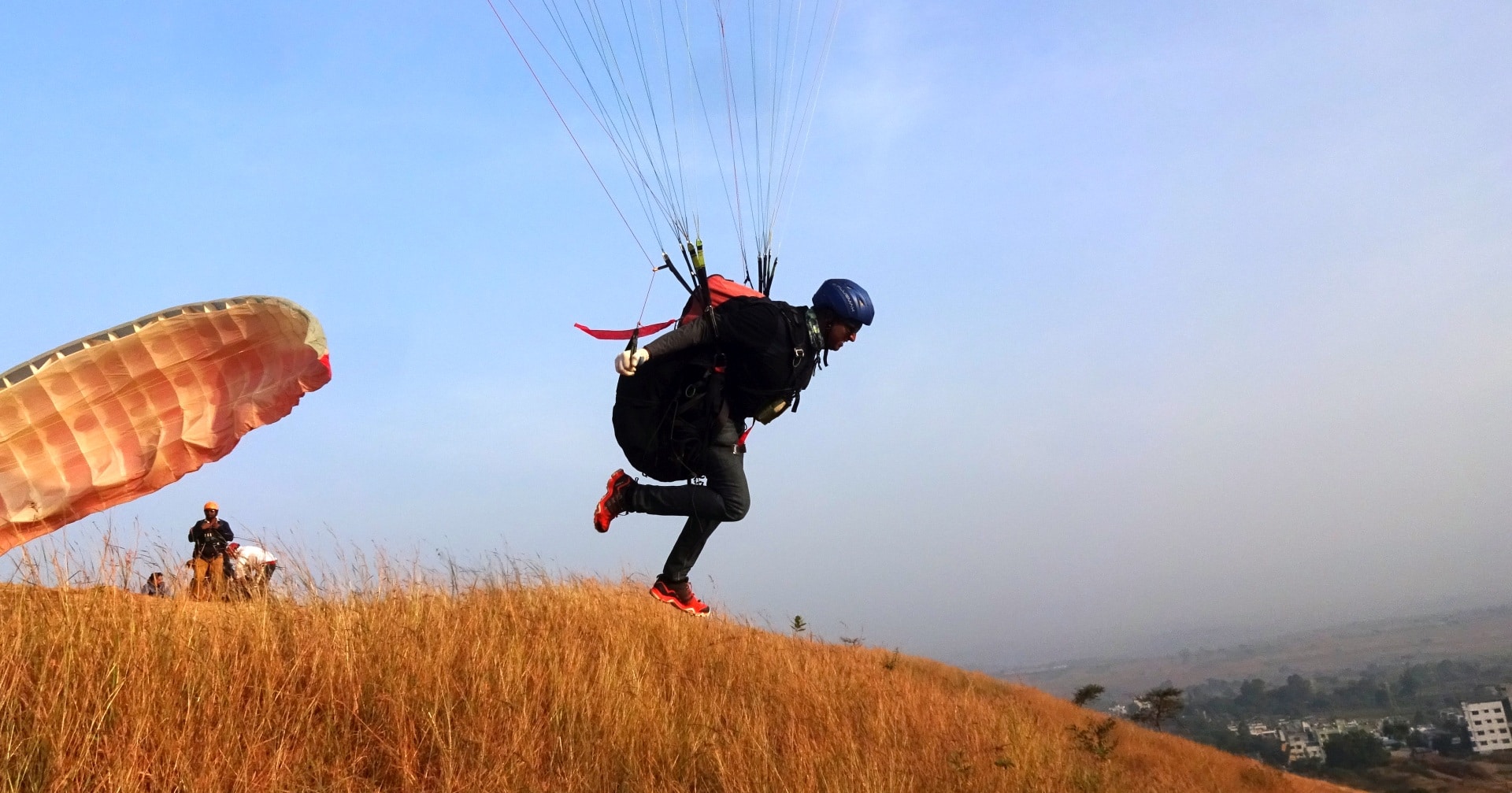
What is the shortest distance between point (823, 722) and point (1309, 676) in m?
110

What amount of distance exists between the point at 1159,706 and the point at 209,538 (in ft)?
47.1

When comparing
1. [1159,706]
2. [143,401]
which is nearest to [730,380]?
[143,401]

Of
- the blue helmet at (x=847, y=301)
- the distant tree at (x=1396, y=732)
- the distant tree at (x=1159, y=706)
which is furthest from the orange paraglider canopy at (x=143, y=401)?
the distant tree at (x=1396, y=732)

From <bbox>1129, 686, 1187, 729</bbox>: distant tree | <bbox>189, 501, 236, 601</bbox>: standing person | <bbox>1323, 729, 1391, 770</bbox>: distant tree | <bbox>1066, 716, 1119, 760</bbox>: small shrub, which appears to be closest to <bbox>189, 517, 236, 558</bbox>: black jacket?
<bbox>189, 501, 236, 601</bbox>: standing person

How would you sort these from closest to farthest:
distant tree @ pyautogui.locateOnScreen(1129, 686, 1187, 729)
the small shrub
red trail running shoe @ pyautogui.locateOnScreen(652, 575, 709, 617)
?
red trail running shoe @ pyautogui.locateOnScreen(652, 575, 709, 617) → the small shrub → distant tree @ pyautogui.locateOnScreen(1129, 686, 1187, 729)

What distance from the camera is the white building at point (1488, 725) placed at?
3594 cm

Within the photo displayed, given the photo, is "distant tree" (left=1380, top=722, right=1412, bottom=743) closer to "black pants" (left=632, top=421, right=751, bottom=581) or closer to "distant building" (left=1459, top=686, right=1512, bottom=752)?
"distant building" (left=1459, top=686, right=1512, bottom=752)

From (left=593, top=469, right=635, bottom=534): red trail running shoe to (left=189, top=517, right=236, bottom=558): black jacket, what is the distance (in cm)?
623

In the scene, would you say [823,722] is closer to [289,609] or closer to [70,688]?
[289,609]

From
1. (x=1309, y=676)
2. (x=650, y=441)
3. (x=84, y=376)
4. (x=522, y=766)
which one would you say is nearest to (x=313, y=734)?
(x=522, y=766)

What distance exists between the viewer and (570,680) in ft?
16.1

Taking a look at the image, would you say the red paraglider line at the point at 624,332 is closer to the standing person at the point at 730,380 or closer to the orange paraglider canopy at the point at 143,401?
the standing person at the point at 730,380

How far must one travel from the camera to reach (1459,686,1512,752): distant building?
35938mm

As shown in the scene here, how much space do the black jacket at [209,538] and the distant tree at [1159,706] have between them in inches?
557
